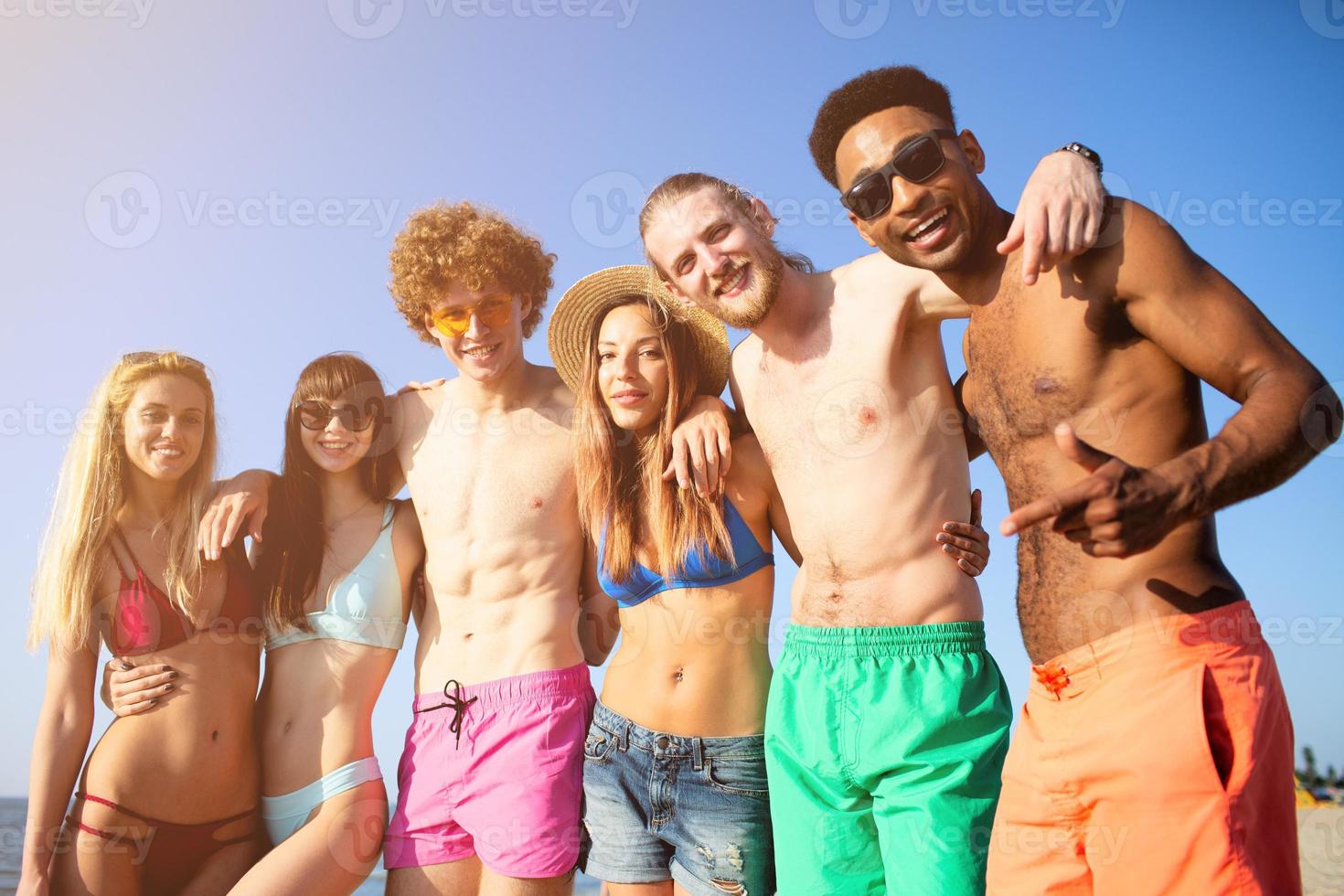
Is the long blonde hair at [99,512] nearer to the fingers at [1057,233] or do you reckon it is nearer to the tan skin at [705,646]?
the tan skin at [705,646]

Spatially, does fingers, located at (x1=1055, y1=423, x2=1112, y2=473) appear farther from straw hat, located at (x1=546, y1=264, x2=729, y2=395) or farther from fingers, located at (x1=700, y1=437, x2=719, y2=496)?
straw hat, located at (x1=546, y1=264, x2=729, y2=395)

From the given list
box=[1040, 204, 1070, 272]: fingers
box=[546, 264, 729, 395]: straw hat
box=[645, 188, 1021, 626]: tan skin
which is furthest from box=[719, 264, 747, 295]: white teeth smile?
box=[1040, 204, 1070, 272]: fingers

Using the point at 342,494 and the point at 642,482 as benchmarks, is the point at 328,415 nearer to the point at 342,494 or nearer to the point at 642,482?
the point at 342,494

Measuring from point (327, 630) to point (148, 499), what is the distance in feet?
4.17

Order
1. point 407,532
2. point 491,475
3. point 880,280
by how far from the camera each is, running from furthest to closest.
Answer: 1. point 407,532
2. point 491,475
3. point 880,280

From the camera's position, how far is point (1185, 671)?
102 inches

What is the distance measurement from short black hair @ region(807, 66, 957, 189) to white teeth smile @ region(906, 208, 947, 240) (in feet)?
1.62

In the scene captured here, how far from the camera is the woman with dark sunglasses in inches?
196

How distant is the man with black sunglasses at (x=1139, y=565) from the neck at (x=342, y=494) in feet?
12.0

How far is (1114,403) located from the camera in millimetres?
2719

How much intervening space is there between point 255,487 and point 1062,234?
4.41 metres

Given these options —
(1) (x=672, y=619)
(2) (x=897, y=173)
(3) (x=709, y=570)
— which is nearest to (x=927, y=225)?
(2) (x=897, y=173)

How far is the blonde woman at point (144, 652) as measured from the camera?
4852 mm

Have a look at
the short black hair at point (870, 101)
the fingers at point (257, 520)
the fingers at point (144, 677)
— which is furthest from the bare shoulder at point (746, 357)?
the fingers at point (144, 677)
